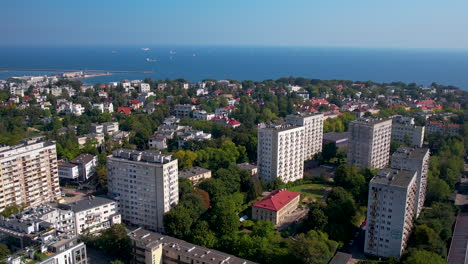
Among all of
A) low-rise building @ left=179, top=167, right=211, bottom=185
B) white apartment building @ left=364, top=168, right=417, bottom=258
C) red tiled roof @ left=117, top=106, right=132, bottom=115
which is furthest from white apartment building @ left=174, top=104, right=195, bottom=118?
white apartment building @ left=364, top=168, right=417, bottom=258

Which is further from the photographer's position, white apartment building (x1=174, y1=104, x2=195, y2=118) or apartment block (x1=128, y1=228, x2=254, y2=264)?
white apartment building (x1=174, y1=104, x2=195, y2=118)

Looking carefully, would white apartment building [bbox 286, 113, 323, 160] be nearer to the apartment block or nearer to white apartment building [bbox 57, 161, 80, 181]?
white apartment building [bbox 57, 161, 80, 181]

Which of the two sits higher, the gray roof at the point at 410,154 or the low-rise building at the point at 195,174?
the gray roof at the point at 410,154

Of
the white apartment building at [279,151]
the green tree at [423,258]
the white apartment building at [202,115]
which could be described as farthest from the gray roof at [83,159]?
the green tree at [423,258]

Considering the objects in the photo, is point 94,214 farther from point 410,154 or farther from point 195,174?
point 410,154

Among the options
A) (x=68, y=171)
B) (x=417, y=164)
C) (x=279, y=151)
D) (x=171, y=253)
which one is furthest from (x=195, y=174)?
(x=417, y=164)

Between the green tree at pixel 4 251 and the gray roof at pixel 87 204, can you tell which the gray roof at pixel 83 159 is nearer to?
the gray roof at pixel 87 204
